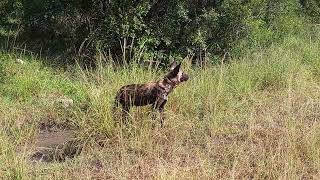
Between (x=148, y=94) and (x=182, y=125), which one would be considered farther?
(x=182, y=125)

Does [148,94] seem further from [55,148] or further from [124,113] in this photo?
[55,148]

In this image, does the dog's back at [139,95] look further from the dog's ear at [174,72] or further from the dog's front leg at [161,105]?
the dog's ear at [174,72]

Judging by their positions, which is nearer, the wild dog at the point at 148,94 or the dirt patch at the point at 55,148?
the dirt patch at the point at 55,148

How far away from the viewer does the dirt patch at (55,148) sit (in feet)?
16.2

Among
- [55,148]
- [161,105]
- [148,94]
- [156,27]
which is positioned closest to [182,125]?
[161,105]

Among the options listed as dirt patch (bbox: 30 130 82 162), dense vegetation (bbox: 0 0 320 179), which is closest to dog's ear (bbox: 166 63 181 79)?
dense vegetation (bbox: 0 0 320 179)

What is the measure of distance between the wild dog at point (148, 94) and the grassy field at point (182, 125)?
5.0 inches

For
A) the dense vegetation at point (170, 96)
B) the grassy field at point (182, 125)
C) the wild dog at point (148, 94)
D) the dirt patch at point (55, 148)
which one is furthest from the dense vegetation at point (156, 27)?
the wild dog at point (148, 94)

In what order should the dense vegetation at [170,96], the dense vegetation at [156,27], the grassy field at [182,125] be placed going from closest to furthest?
the grassy field at [182,125]
the dense vegetation at [170,96]
the dense vegetation at [156,27]

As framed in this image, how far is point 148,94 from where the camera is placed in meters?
5.11

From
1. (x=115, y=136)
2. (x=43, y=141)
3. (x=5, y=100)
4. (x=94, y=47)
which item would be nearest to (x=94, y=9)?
(x=94, y=47)

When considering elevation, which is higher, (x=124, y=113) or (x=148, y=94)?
(x=148, y=94)

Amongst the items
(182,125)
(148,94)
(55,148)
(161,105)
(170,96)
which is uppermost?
(148,94)

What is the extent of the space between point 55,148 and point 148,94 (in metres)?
1.12
